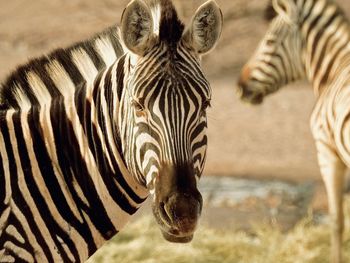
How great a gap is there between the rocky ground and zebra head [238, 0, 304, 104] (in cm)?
130

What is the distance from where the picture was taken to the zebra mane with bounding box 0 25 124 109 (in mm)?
3955

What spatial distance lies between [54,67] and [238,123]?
27.4ft

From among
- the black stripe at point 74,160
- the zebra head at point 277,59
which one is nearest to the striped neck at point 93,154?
the black stripe at point 74,160

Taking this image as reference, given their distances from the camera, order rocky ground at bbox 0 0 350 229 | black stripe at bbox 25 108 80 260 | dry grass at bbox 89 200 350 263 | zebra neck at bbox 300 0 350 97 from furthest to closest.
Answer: rocky ground at bbox 0 0 350 229 < zebra neck at bbox 300 0 350 97 < dry grass at bbox 89 200 350 263 < black stripe at bbox 25 108 80 260

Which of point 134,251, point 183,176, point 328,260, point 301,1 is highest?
point 183,176

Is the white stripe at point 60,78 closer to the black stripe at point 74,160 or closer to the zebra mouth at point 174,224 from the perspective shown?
the black stripe at point 74,160

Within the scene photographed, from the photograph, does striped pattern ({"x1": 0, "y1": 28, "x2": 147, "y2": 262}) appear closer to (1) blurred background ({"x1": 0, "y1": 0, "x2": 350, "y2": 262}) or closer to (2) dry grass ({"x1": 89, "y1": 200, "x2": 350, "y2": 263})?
(1) blurred background ({"x1": 0, "y1": 0, "x2": 350, "y2": 262})

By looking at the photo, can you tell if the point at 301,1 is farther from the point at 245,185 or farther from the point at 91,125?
the point at 91,125

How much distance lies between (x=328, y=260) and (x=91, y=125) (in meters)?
3.92

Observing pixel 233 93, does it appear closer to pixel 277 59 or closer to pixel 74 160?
pixel 277 59

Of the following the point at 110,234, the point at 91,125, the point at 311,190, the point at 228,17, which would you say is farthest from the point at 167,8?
the point at 228,17

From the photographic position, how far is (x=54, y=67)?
3.99 metres

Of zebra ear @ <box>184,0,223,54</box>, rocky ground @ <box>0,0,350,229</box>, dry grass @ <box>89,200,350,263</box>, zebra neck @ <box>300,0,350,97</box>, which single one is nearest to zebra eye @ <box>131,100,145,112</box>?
zebra ear @ <box>184,0,223,54</box>

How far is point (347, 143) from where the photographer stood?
659 cm
